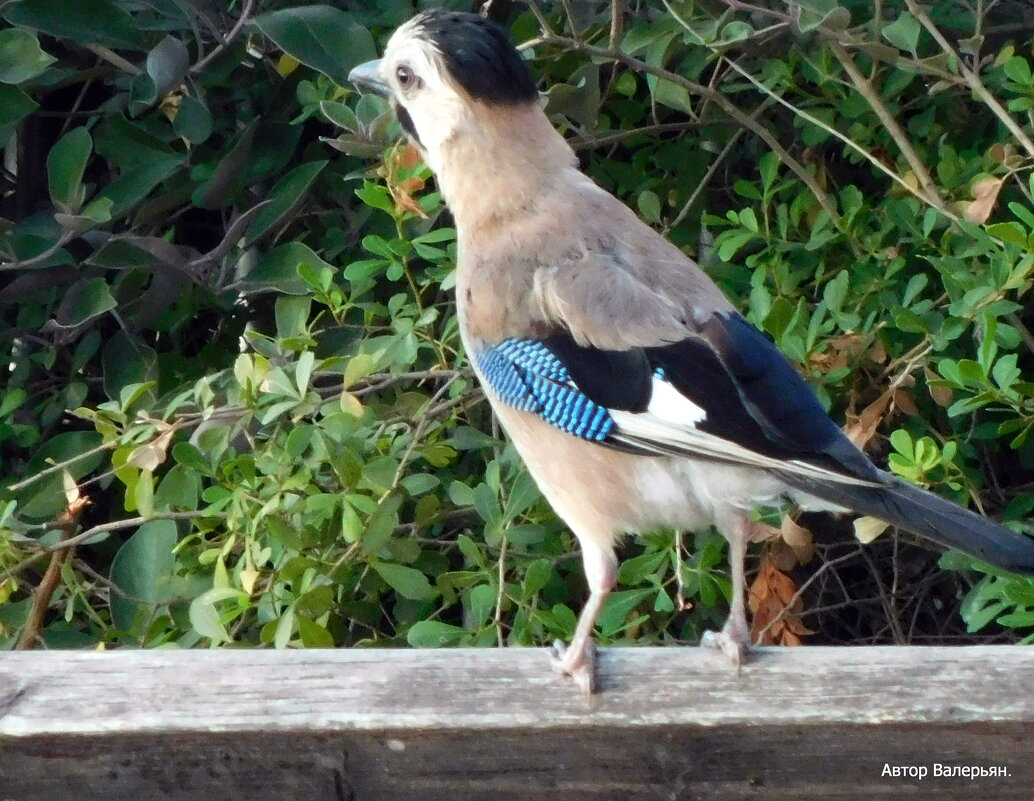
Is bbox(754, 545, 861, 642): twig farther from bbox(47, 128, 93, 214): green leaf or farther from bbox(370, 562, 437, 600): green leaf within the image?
bbox(47, 128, 93, 214): green leaf

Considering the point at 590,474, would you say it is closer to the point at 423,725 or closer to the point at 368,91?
the point at 423,725

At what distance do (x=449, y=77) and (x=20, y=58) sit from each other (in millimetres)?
718

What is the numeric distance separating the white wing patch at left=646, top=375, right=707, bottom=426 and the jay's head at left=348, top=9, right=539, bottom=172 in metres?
0.45

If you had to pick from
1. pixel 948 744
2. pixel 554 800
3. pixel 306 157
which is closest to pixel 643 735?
pixel 554 800

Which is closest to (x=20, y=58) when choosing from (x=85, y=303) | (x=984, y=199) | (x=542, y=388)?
(x=85, y=303)

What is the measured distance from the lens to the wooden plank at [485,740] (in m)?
1.13

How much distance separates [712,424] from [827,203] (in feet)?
2.60

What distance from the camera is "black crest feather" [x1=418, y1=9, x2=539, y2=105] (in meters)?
1.57

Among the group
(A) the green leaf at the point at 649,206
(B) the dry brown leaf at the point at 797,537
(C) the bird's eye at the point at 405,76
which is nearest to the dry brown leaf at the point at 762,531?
(B) the dry brown leaf at the point at 797,537

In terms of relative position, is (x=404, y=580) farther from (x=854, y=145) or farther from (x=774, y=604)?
(x=854, y=145)

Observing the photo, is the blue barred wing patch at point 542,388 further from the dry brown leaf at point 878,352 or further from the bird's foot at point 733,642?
the dry brown leaf at point 878,352

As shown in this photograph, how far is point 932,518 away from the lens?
1283 millimetres

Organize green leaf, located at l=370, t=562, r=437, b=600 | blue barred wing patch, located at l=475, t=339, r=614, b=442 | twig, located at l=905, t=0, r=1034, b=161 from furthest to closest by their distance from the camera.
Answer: twig, located at l=905, t=0, r=1034, b=161
green leaf, located at l=370, t=562, r=437, b=600
blue barred wing patch, located at l=475, t=339, r=614, b=442

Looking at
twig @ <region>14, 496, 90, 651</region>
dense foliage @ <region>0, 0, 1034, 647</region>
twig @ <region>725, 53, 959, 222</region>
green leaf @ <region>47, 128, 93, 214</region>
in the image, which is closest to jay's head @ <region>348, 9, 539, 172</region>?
dense foliage @ <region>0, 0, 1034, 647</region>
